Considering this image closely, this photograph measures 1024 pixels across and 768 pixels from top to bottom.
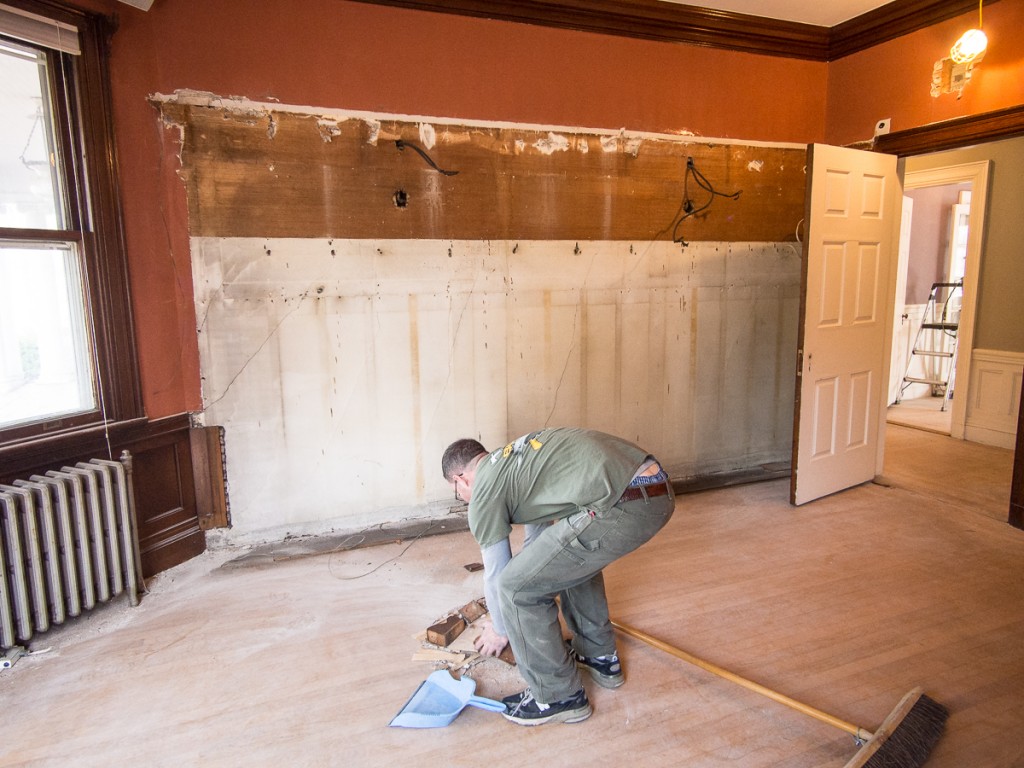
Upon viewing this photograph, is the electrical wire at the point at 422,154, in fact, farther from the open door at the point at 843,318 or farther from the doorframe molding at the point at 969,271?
the doorframe molding at the point at 969,271

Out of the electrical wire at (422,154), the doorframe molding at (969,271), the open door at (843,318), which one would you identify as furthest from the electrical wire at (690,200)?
the doorframe molding at (969,271)

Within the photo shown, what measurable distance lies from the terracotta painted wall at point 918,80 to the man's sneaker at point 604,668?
356cm

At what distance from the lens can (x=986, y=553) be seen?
322 centimetres

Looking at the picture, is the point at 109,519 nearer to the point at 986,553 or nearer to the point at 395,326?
the point at 395,326

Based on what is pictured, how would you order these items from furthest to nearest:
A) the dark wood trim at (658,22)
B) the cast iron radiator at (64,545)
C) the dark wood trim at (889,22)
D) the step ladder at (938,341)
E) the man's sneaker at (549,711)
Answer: the step ladder at (938,341), the dark wood trim at (889,22), the dark wood trim at (658,22), the cast iron radiator at (64,545), the man's sneaker at (549,711)

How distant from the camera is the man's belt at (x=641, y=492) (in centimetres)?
195

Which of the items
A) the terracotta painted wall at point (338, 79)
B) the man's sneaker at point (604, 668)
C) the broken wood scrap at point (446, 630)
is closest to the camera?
the man's sneaker at point (604, 668)

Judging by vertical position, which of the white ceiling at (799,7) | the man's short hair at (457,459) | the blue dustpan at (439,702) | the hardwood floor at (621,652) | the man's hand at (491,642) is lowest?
the hardwood floor at (621,652)

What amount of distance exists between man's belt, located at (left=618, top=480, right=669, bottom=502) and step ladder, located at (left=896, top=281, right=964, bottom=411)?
5.91 metres

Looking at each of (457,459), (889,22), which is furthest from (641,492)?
(889,22)

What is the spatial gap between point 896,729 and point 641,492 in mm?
1018

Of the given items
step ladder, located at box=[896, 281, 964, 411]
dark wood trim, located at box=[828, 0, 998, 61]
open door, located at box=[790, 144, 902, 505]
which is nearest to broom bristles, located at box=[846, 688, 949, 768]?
open door, located at box=[790, 144, 902, 505]

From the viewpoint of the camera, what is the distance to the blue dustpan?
203cm

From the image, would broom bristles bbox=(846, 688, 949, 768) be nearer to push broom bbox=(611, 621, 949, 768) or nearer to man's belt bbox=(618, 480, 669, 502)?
push broom bbox=(611, 621, 949, 768)
